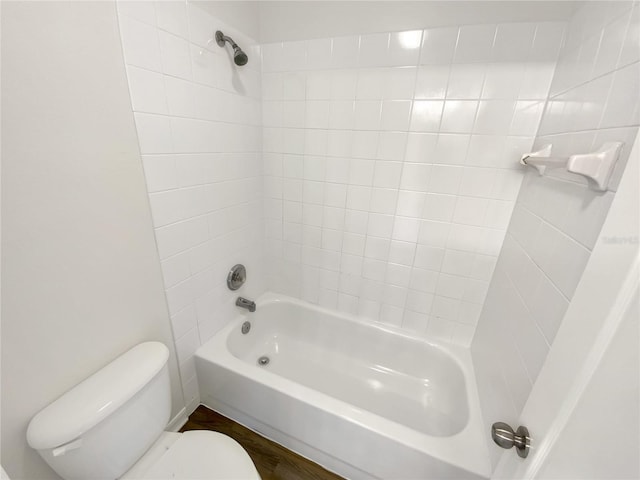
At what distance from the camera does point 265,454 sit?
1259 mm

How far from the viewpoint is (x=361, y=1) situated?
118 cm

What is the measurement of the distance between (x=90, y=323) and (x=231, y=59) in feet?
4.07

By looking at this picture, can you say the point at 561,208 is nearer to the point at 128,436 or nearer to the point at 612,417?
the point at 612,417

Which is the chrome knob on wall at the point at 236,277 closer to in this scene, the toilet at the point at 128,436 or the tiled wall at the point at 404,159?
the tiled wall at the point at 404,159

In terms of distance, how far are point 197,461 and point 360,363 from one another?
3.47 ft

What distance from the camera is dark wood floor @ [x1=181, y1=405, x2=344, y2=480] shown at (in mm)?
1188

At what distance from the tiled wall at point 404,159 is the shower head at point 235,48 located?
0.95 feet

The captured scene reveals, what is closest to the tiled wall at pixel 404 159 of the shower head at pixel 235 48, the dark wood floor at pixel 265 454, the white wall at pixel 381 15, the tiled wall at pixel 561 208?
the white wall at pixel 381 15

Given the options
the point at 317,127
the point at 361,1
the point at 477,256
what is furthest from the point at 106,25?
the point at 477,256

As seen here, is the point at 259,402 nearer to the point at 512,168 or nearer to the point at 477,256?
the point at 477,256

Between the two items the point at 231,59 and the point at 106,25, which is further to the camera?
the point at 231,59

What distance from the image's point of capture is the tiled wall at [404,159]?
1.10 meters

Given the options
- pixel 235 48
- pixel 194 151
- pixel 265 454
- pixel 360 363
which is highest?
pixel 235 48

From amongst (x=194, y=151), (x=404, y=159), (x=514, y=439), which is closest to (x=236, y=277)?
(x=194, y=151)
